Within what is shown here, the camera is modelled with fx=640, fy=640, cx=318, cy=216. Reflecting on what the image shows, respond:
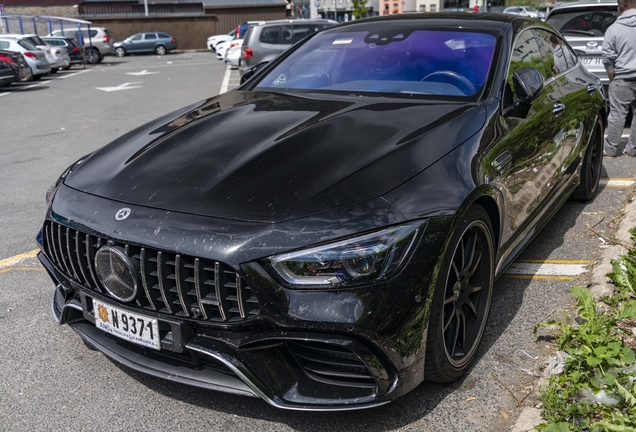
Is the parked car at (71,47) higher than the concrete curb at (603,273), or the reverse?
the concrete curb at (603,273)

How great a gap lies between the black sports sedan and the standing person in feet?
11.8

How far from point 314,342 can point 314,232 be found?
0.41 meters

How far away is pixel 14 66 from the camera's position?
18.3m

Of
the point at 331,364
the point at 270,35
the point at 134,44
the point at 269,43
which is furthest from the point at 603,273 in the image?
the point at 134,44

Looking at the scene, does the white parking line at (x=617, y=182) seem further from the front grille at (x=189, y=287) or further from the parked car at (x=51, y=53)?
the parked car at (x=51, y=53)

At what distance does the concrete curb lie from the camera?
8.24 ft

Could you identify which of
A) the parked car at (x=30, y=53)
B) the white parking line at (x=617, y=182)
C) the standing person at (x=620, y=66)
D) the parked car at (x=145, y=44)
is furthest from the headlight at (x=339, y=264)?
the parked car at (x=145, y=44)

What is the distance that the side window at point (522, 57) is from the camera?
354 cm

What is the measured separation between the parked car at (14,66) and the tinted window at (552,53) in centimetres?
1664

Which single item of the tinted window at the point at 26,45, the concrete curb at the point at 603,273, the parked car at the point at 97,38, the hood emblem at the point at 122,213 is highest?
the hood emblem at the point at 122,213

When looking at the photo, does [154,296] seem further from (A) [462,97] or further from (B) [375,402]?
(A) [462,97]

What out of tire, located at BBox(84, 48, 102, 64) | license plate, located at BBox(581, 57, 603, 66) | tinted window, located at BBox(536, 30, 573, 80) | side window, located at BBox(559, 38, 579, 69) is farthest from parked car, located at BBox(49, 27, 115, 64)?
tinted window, located at BBox(536, 30, 573, 80)

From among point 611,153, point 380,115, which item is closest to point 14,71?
point 611,153

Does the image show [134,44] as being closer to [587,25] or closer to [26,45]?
[26,45]
